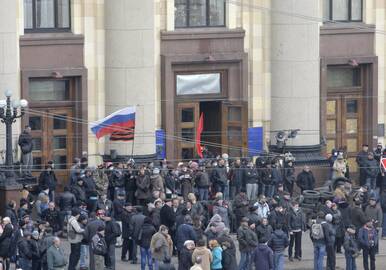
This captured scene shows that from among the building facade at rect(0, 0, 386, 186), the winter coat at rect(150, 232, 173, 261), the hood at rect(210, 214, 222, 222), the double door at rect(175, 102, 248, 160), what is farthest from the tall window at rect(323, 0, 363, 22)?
the winter coat at rect(150, 232, 173, 261)

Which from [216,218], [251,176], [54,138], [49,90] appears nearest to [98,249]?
[216,218]

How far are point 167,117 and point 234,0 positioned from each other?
441 cm

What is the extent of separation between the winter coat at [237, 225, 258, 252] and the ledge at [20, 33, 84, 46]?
11.6 m

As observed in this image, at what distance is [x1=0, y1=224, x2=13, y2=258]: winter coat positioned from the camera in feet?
171

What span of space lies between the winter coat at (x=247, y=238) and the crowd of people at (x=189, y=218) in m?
0.03

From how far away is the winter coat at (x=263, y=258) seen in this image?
5228 cm

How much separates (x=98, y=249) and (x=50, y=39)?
36.7 feet

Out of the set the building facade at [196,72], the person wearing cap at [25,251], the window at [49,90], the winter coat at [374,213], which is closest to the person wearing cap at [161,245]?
the person wearing cap at [25,251]

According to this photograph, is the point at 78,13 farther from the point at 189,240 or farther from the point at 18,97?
the point at 189,240

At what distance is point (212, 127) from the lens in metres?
65.5

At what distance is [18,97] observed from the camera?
200ft

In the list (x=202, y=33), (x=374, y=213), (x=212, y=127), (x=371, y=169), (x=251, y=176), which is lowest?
(x=374, y=213)

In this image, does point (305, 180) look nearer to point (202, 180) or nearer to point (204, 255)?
point (202, 180)

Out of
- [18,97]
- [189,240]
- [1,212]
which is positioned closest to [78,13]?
[18,97]
